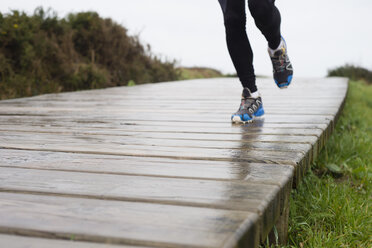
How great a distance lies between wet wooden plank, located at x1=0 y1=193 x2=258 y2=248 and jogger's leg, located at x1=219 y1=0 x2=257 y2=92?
5.17 ft

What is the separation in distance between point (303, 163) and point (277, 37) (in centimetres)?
112

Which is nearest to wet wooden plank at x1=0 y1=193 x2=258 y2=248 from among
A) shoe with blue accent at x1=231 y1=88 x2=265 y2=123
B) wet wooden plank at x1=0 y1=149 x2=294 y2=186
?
wet wooden plank at x1=0 y1=149 x2=294 y2=186

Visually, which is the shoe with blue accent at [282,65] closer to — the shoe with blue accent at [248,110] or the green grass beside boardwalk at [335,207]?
the shoe with blue accent at [248,110]

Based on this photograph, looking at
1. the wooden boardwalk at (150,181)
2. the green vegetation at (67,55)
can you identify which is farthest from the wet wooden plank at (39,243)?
the green vegetation at (67,55)

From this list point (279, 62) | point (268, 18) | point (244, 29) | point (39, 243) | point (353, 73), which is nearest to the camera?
point (39, 243)

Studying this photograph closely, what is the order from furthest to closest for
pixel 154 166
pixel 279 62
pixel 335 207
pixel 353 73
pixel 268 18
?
pixel 353 73
pixel 279 62
pixel 268 18
pixel 335 207
pixel 154 166

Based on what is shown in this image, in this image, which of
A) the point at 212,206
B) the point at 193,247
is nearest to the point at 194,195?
the point at 212,206

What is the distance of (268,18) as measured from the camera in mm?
2229

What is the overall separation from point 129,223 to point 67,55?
713cm

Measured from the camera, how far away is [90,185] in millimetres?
1127

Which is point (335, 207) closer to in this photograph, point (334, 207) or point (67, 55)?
point (334, 207)

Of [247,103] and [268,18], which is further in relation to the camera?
[247,103]

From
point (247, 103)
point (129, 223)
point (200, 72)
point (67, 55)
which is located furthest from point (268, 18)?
point (200, 72)

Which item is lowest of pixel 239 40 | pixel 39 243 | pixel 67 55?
pixel 39 243
